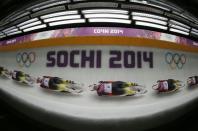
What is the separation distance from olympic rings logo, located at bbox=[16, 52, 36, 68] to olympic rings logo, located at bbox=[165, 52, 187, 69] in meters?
5.26

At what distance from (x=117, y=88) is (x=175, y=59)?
8.61 ft

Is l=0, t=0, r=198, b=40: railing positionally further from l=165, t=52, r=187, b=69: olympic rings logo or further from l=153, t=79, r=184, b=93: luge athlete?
l=153, t=79, r=184, b=93: luge athlete

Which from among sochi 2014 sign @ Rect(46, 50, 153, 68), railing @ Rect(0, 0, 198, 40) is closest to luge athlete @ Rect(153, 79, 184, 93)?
sochi 2014 sign @ Rect(46, 50, 153, 68)

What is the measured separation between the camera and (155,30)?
10.7 meters

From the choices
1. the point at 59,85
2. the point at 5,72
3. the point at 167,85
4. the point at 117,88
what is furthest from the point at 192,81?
the point at 5,72

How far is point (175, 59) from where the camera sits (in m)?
11.4

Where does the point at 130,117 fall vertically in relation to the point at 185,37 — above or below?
below

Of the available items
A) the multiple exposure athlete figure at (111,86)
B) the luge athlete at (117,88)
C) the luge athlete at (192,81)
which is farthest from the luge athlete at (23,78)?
the luge athlete at (192,81)

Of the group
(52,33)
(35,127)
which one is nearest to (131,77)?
(52,33)

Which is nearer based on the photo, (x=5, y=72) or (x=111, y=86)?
(x=111, y=86)

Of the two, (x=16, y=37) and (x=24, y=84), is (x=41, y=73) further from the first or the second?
(x=16, y=37)

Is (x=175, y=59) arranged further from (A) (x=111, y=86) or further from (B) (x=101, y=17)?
(B) (x=101, y=17)

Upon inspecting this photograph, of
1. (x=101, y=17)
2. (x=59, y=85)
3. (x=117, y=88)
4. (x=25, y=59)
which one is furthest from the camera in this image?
(x=25, y=59)

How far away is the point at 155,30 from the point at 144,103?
2.68 meters
